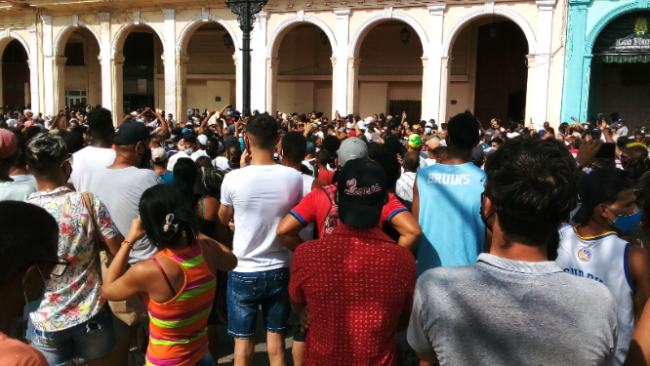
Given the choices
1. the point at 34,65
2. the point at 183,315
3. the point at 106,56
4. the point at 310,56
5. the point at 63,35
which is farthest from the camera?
the point at 310,56

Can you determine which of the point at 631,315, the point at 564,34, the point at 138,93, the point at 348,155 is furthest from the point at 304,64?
the point at 631,315

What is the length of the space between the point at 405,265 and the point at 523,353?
0.74 m

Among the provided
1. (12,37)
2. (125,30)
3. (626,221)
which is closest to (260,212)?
(626,221)

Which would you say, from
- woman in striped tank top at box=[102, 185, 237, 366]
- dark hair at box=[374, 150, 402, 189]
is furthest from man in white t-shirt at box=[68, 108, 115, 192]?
dark hair at box=[374, 150, 402, 189]

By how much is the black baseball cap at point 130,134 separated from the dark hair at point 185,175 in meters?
0.44

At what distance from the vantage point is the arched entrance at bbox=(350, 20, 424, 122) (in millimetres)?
22797

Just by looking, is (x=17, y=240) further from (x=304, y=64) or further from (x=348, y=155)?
(x=304, y=64)

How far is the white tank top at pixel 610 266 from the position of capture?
2.58 m

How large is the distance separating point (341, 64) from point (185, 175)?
14955 mm

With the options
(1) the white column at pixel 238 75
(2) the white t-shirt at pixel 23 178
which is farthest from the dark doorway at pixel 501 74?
(2) the white t-shirt at pixel 23 178

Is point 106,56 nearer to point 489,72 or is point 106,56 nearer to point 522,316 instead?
point 489,72

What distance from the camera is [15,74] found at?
29.0 m

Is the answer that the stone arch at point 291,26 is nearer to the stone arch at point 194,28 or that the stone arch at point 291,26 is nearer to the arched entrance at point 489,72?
the stone arch at point 194,28

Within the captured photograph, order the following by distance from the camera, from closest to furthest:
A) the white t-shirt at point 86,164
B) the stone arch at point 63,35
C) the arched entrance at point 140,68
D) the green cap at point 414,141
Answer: the white t-shirt at point 86,164, the green cap at point 414,141, the stone arch at point 63,35, the arched entrance at point 140,68
